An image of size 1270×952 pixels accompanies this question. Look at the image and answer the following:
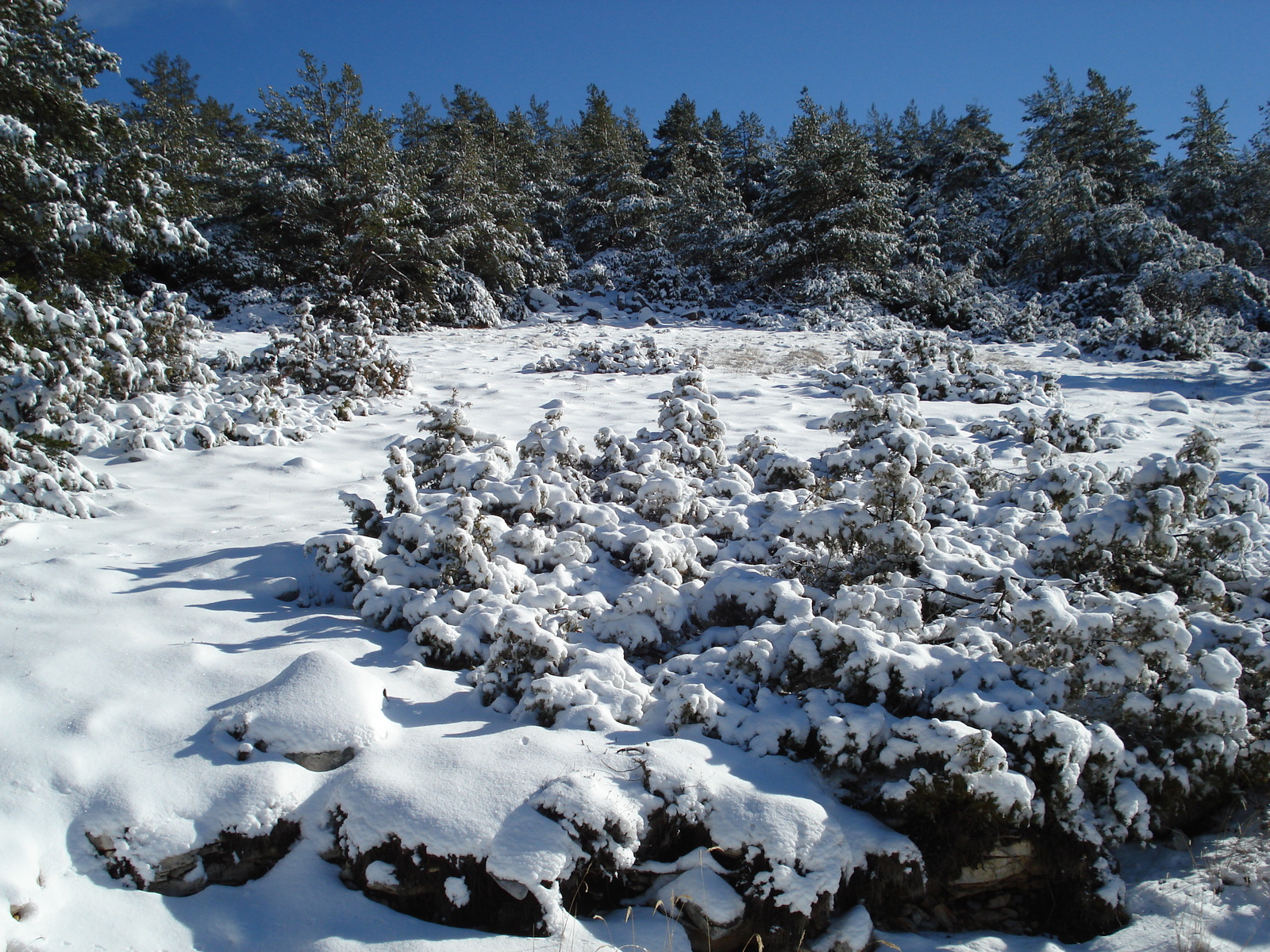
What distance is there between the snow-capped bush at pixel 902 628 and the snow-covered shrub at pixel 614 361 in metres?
5.89

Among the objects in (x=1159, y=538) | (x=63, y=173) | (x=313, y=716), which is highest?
(x=63, y=173)

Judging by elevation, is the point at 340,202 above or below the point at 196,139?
below

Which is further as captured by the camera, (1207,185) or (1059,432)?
(1207,185)

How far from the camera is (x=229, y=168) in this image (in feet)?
70.4

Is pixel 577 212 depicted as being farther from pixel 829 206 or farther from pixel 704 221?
pixel 829 206

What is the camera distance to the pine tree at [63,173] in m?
6.25

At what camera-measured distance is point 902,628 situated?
3.75 m

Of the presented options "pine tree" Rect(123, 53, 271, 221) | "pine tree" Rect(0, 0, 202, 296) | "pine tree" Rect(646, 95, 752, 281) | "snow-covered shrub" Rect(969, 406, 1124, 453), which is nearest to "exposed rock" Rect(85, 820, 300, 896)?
"pine tree" Rect(0, 0, 202, 296)

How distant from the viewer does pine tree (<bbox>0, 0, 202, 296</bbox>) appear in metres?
6.25

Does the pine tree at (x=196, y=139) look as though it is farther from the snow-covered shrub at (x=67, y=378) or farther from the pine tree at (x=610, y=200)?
the pine tree at (x=610, y=200)

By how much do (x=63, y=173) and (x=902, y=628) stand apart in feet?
28.5

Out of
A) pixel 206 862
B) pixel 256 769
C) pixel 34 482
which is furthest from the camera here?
pixel 34 482

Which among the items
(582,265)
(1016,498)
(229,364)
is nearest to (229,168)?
(582,265)

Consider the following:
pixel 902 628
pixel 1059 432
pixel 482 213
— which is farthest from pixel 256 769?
pixel 482 213
